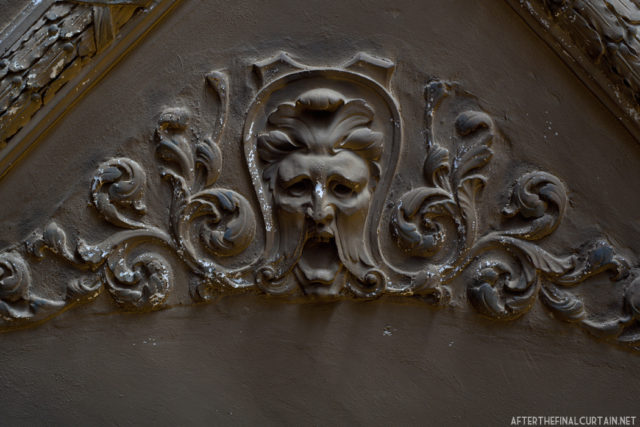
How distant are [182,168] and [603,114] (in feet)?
3.81

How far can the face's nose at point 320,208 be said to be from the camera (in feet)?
5.89

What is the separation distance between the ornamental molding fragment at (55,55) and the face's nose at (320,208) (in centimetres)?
66

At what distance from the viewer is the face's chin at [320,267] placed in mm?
1822

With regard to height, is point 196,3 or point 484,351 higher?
point 196,3

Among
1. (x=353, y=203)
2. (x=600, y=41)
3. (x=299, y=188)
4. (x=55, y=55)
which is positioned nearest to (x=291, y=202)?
(x=299, y=188)

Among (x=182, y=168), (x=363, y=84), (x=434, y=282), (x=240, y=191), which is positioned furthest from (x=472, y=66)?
(x=182, y=168)

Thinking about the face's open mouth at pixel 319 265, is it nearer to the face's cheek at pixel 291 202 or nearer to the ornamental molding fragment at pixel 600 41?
the face's cheek at pixel 291 202

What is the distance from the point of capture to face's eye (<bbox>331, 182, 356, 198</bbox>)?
6.06 feet

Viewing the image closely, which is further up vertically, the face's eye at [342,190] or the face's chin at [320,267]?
the face's eye at [342,190]

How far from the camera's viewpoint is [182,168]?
1881mm

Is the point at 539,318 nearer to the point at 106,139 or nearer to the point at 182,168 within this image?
the point at 182,168

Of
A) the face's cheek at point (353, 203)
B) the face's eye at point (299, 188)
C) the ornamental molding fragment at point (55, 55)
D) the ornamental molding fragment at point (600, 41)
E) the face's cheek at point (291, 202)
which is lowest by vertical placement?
the ornamental molding fragment at point (55, 55)

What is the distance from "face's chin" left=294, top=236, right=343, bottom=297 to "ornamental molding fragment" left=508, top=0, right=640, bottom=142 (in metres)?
0.82

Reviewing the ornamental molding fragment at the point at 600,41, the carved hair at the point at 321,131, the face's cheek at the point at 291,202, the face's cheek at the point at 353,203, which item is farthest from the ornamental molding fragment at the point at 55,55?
the ornamental molding fragment at the point at 600,41
